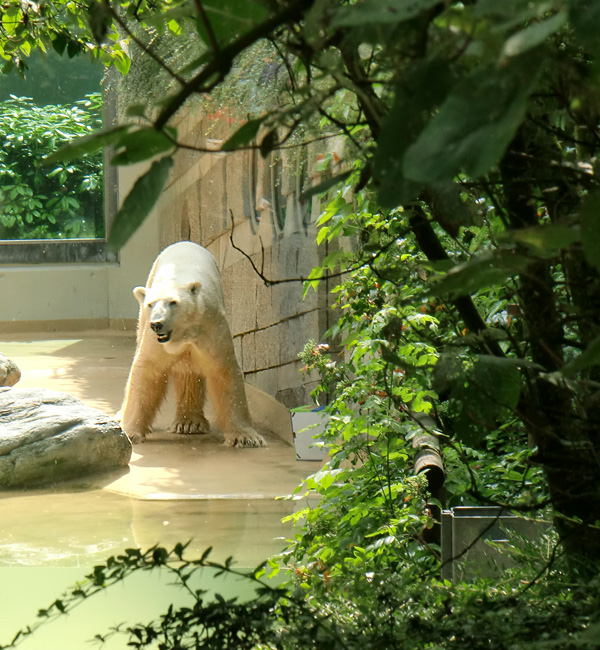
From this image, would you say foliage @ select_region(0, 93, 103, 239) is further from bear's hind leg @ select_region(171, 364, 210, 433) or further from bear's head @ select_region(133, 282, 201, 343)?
bear's head @ select_region(133, 282, 201, 343)

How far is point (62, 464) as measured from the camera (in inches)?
231

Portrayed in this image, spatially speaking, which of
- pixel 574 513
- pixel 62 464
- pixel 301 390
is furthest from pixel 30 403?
pixel 574 513

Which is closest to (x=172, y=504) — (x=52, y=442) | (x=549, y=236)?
(x=52, y=442)

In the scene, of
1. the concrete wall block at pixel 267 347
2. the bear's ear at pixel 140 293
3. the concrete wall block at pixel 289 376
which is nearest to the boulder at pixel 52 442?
the bear's ear at pixel 140 293

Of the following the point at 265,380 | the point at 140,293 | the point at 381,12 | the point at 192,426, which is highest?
the point at 381,12

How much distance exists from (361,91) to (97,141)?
28 centimetres

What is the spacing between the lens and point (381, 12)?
0.37m

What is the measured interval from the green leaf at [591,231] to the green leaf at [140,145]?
235 mm

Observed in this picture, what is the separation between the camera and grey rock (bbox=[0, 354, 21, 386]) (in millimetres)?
8453

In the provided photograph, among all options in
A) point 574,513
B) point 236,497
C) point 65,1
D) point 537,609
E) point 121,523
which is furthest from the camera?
point 236,497

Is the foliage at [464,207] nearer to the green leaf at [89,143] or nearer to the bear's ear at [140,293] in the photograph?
the green leaf at [89,143]

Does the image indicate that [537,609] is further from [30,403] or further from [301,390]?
[301,390]

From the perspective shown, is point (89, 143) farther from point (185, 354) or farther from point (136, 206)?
point (185, 354)

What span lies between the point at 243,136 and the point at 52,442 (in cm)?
563
